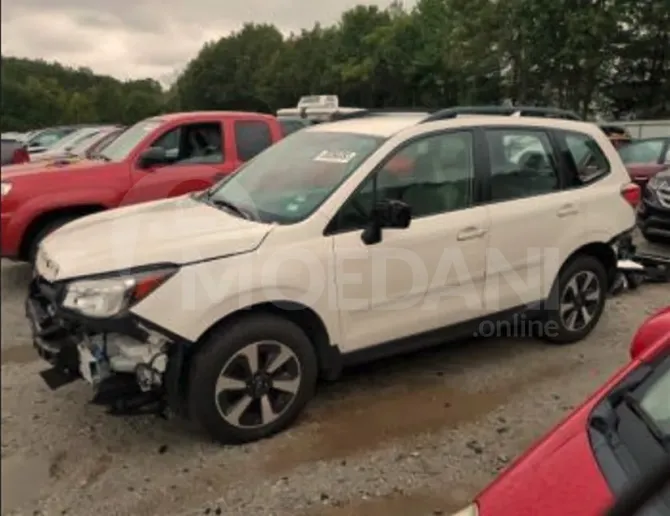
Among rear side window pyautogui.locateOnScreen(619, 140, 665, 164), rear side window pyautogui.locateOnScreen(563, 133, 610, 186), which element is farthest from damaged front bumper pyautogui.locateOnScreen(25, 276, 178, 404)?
rear side window pyautogui.locateOnScreen(619, 140, 665, 164)

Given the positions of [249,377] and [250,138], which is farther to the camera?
[250,138]

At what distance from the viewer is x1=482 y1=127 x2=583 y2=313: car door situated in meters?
3.99

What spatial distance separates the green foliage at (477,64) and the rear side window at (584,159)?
350mm

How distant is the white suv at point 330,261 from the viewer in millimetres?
2865

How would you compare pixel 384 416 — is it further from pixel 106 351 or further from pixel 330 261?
pixel 106 351

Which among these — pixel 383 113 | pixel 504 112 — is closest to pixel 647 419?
pixel 504 112

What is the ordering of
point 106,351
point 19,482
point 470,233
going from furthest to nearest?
point 470,233 < point 106,351 < point 19,482

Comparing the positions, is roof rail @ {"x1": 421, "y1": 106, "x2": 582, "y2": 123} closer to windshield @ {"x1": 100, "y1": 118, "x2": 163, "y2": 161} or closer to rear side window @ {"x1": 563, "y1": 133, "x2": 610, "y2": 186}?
rear side window @ {"x1": 563, "y1": 133, "x2": 610, "y2": 186}

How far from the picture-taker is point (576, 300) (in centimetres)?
Answer: 459

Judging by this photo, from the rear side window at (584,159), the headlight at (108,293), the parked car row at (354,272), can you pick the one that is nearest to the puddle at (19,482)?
the parked car row at (354,272)

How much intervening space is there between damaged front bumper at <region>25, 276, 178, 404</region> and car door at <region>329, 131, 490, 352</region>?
3.14 ft

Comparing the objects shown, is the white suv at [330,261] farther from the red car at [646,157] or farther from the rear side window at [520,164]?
the red car at [646,157]

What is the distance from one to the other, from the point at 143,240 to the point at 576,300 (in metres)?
2.97

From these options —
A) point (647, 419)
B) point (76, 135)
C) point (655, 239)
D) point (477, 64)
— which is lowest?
point (655, 239)
